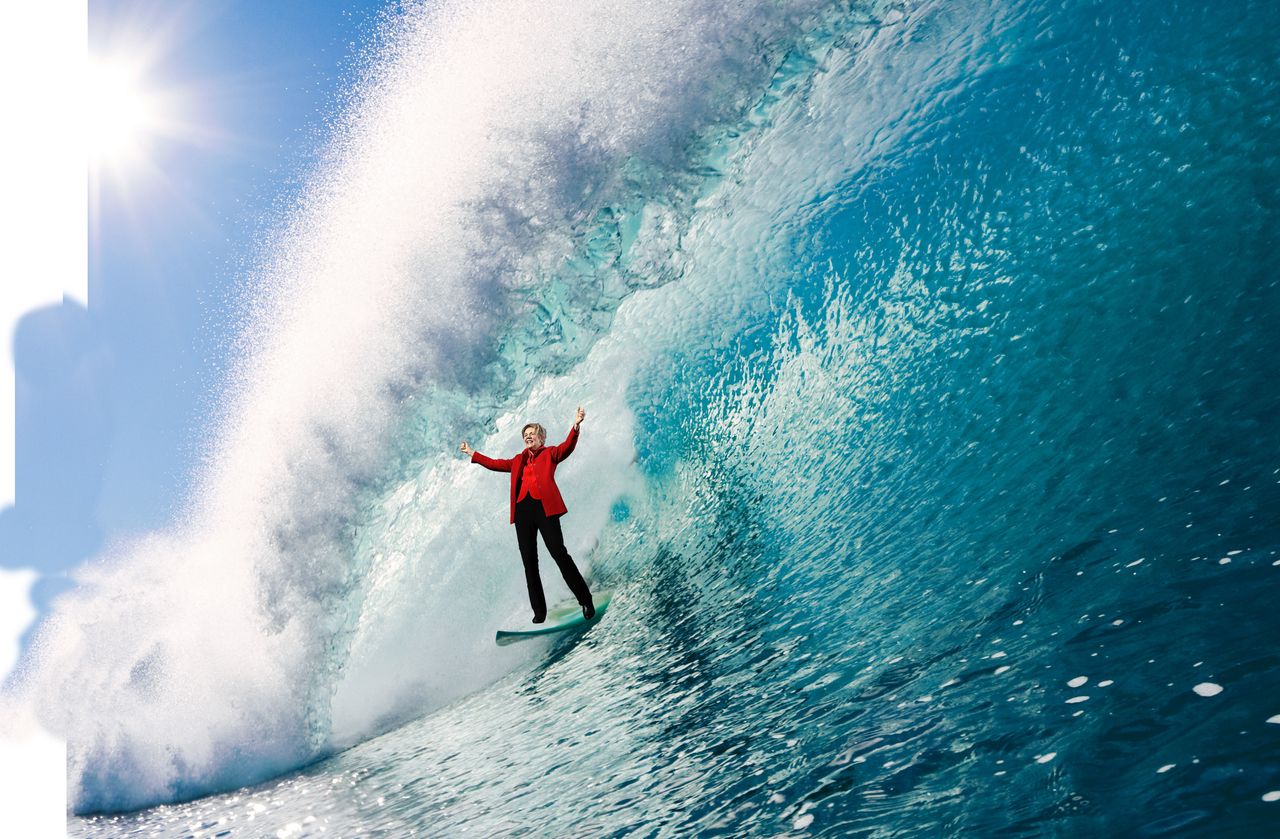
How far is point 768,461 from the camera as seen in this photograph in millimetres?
6398

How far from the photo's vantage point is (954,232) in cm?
598

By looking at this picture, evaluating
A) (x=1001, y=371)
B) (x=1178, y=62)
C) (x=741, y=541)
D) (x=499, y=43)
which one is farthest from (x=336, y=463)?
(x=1178, y=62)

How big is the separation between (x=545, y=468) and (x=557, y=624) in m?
1.39

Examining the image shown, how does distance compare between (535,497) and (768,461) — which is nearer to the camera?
(535,497)

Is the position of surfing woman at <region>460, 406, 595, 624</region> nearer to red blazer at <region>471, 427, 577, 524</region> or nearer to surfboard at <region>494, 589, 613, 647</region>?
red blazer at <region>471, 427, 577, 524</region>

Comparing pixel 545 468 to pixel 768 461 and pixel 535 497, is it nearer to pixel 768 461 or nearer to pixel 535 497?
pixel 535 497

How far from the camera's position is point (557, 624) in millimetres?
5957

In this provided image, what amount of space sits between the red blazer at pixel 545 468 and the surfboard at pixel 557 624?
3.55 ft

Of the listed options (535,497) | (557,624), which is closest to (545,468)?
(535,497)

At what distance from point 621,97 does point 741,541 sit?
374cm

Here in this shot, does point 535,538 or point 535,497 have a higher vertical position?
point 535,497

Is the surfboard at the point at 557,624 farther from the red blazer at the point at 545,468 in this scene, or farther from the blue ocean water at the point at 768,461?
the red blazer at the point at 545,468

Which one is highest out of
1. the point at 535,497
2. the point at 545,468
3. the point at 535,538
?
the point at 545,468

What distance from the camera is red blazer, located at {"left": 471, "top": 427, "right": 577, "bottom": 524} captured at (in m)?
5.22
